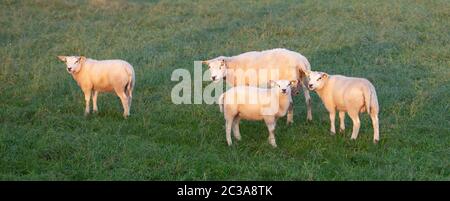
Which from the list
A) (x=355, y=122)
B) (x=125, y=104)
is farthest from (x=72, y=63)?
(x=355, y=122)

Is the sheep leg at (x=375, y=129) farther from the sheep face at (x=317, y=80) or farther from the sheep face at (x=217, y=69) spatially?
the sheep face at (x=217, y=69)

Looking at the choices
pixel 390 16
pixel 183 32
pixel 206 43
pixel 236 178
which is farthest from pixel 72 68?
pixel 390 16

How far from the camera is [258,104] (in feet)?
29.6

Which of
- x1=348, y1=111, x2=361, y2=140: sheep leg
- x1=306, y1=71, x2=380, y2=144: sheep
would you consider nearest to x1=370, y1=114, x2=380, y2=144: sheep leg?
x1=306, y1=71, x2=380, y2=144: sheep

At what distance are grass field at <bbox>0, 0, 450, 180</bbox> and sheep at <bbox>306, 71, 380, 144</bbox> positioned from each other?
281mm

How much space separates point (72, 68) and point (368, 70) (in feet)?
22.4

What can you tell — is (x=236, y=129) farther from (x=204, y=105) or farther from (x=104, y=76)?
(x=104, y=76)

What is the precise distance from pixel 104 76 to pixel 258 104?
3.00m

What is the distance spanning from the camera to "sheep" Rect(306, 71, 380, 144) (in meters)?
9.16

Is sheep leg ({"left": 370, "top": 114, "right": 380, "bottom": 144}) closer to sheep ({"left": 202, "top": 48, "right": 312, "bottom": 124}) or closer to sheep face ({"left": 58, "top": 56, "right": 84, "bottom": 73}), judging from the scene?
sheep ({"left": 202, "top": 48, "right": 312, "bottom": 124})

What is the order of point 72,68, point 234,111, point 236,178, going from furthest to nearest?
point 72,68
point 234,111
point 236,178

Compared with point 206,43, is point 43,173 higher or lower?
lower
